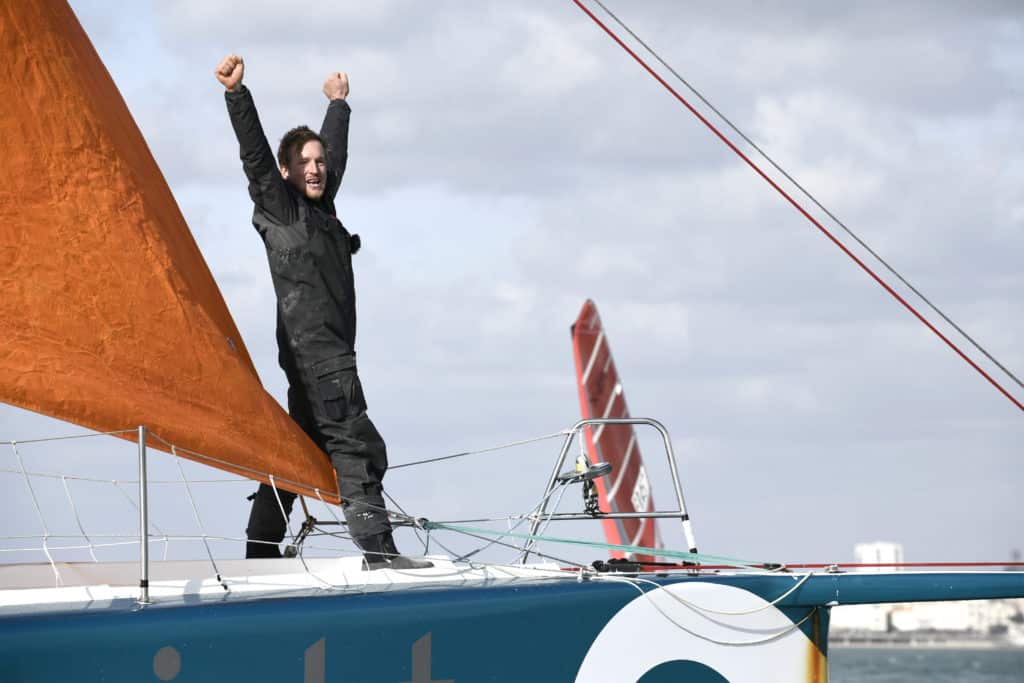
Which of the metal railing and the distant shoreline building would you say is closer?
the metal railing

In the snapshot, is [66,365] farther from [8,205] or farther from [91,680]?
[91,680]

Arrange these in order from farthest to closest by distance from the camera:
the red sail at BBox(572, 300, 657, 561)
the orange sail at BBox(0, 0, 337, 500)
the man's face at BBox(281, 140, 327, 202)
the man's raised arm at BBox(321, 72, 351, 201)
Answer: the red sail at BBox(572, 300, 657, 561)
the man's raised arm at BBox(321, 72, 351, 201)
the man's face at BBox(281, 140, 327, 202)
the orange sail at BBox(0, 0, 337, 500)

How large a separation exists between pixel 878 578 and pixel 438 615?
1.47 m

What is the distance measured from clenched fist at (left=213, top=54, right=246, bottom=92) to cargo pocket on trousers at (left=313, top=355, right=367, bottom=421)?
2.90 ft

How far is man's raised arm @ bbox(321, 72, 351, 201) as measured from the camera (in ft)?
17.5

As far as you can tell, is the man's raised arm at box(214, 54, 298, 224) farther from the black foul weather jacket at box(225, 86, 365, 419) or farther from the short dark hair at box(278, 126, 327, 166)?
the short dark hair at box(278, 126, 327, 166)

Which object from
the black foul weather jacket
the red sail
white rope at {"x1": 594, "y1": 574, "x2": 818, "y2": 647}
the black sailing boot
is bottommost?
white rope at {"x1": 594, "y1": 574, "x2": 818, "y2": 647}

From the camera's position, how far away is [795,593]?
475 centimetres

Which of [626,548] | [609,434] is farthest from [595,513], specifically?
[609,434]

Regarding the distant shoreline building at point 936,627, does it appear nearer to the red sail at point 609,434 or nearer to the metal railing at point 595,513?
the red sail at point 609,434

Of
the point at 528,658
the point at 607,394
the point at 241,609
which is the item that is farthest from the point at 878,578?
the point at 607,394

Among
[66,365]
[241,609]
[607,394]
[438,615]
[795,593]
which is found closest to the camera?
[241,609]

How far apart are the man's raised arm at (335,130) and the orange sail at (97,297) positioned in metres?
0.66

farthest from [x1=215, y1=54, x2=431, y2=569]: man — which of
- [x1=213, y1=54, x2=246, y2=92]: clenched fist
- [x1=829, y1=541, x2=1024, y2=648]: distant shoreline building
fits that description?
[x1=829, y1=541, x2=1024, y2=648]: distant shoreline building
